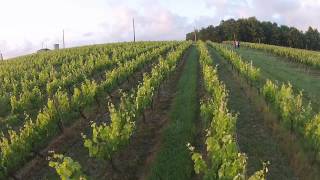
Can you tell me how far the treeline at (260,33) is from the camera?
10381cm

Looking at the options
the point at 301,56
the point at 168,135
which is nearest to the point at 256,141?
the point at 168,135

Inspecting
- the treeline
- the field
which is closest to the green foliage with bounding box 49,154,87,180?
the field

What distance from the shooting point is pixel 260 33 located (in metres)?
104

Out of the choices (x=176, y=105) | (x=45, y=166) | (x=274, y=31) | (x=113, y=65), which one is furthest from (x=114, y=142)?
(x=274, y=31)

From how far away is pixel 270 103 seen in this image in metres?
18.8

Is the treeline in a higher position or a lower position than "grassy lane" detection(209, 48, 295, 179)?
higher

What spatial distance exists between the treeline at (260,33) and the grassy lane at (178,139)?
268 ft

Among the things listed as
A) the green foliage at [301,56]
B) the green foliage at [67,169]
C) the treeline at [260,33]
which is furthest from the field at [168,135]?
the treeline at [260,33]

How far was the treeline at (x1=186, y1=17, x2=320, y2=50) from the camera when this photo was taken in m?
104

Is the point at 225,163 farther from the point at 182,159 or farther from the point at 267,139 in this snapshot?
the point at 267,139

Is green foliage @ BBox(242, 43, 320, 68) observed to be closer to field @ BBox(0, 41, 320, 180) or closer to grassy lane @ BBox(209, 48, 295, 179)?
Answer: field @ BBox(0, 41, 320, 180)

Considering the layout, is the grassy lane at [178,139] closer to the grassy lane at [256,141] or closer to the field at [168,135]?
the field at [168,135]

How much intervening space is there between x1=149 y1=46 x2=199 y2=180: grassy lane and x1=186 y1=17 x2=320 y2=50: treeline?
8182 centimetres

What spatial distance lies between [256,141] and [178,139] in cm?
282
